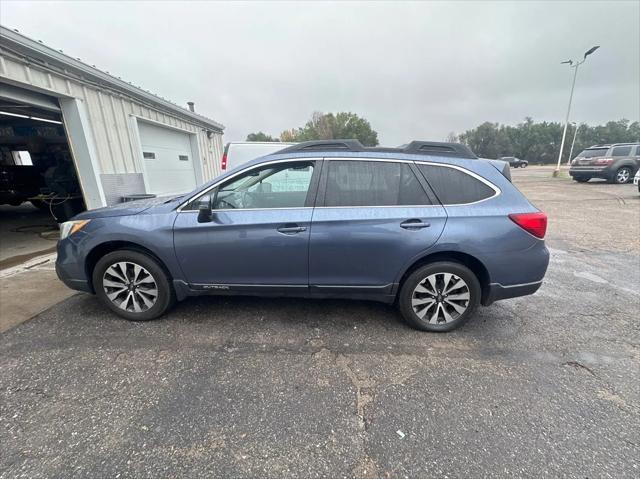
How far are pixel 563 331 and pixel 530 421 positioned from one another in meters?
1.46

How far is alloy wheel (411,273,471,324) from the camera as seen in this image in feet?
8.83

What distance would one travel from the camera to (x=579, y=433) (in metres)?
1.78

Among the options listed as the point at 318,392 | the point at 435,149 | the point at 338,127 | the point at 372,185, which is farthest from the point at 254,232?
the point at 338,127

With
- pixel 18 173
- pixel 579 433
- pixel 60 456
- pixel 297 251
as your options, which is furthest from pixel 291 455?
pixel 18 173

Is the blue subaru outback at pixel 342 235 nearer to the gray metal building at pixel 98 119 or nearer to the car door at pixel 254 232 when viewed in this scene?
the car door at pixel 254 232

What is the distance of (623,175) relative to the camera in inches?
564

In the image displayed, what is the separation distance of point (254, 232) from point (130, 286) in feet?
4.73

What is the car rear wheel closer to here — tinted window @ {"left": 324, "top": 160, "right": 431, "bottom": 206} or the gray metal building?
tinted window @ {"left": 324, "top": 160, "right": 431, "bottom": 206}

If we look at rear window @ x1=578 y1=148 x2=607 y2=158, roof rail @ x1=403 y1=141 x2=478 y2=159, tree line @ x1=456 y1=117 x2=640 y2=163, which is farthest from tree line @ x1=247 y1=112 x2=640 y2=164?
roof rail @ x1=403 y1=141 x2=478 y2=159

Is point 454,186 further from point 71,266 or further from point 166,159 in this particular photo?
point 166,159

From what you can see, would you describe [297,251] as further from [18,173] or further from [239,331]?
[18,173]

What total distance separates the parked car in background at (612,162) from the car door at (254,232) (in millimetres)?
18602

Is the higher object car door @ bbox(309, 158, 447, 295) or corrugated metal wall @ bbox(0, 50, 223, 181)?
corrugated metal wall @ bbox(0, 50, 223, 181)

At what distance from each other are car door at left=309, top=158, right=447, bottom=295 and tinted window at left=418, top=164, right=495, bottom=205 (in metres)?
0.09
